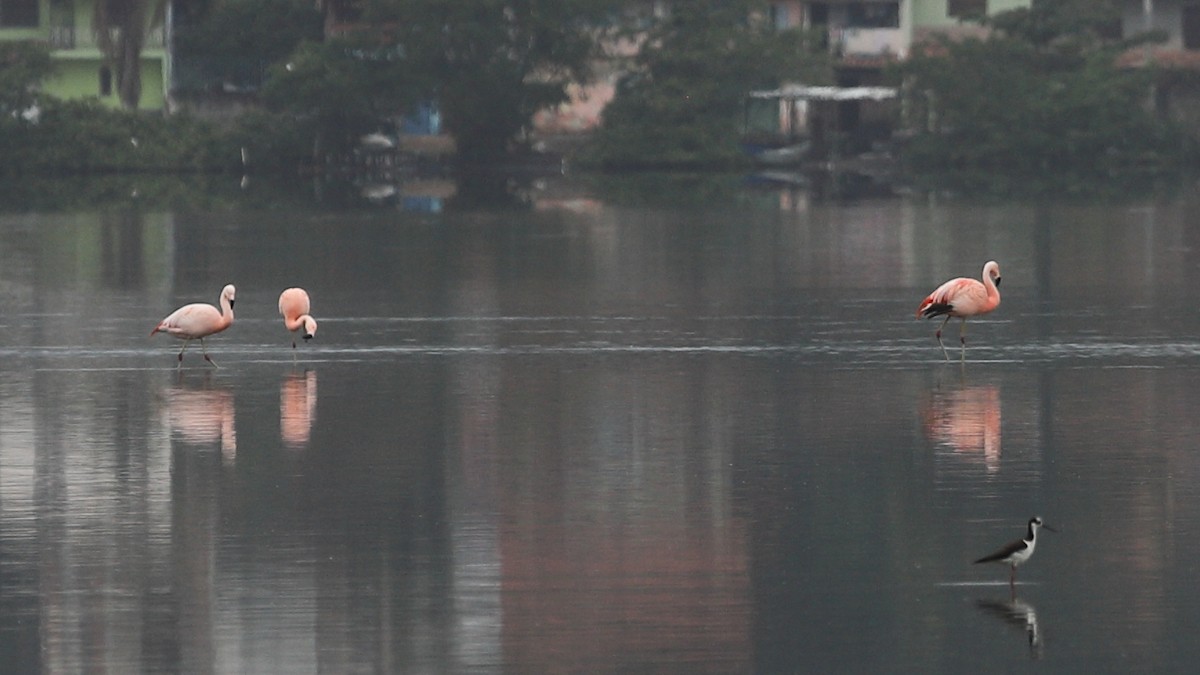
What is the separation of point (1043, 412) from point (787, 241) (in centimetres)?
2052

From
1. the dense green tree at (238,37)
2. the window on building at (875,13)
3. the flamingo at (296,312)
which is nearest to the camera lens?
the flamingo at (296,312)

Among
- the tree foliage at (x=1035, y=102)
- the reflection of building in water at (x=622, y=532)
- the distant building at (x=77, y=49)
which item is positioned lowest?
the reflection of building in water at (x=622, y=532)

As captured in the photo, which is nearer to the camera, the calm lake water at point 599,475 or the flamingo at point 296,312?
the calm lake water at point 599,475

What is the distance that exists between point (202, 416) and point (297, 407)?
73 centimetres

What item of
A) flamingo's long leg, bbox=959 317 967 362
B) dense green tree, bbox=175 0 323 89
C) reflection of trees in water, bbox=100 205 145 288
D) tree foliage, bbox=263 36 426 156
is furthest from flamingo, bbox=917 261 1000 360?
dense green tree, bbox=175 0 323 89

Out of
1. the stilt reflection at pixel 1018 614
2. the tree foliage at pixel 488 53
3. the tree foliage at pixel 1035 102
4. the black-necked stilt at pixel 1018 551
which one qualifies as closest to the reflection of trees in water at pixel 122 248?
the black-necked stilt at pixel 1018 551

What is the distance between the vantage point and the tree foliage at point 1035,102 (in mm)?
70438

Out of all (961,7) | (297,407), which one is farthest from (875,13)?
(297,407)

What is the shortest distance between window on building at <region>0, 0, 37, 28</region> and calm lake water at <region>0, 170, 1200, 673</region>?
48.6m

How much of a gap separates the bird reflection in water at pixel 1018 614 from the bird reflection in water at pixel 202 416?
6.04 m

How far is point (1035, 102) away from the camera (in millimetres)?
70062

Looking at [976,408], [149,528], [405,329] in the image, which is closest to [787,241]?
[405,329]

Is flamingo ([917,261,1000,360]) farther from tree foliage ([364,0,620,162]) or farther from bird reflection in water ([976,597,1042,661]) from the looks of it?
tree foliage ([364,0,620,162])

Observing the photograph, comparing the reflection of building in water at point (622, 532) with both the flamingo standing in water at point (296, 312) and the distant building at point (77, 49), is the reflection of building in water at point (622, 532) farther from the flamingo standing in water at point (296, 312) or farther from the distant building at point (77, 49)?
the distant building at point (77, 49)
